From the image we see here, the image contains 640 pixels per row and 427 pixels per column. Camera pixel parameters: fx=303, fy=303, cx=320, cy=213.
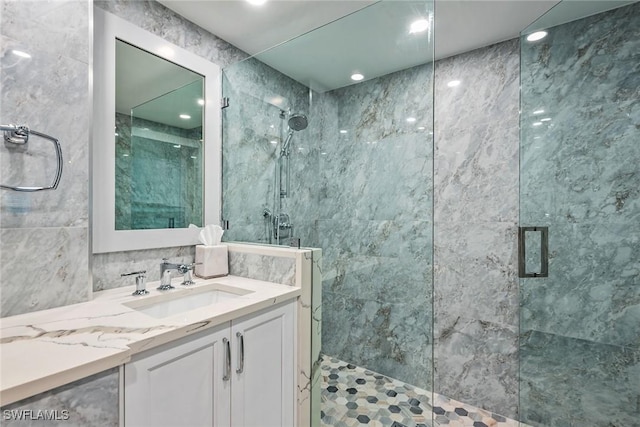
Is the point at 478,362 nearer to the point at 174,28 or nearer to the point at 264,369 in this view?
the point at 264,369

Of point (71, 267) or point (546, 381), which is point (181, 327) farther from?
point (546, 381)

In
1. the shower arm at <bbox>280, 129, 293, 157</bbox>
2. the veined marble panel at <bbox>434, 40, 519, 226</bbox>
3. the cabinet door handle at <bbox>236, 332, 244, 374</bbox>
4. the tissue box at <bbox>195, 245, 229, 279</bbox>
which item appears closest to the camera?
the cabinet door handle at <bbox>236, 332, 244, 374</bbox>

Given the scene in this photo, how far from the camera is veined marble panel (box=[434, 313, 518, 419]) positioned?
1.93 metres

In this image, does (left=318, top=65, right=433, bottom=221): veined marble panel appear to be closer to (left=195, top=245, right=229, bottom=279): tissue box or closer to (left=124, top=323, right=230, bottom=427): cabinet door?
(left=195, top=245, right=229, bottom=279): tissue box

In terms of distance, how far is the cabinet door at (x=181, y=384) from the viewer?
914 mm

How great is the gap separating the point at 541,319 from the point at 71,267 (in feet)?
8.02

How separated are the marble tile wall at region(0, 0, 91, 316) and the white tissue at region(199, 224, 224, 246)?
0.59 meters

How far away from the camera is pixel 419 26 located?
1.44 m

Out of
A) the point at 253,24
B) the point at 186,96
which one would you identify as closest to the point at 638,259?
the point at 253,24

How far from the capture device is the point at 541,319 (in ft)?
5.87

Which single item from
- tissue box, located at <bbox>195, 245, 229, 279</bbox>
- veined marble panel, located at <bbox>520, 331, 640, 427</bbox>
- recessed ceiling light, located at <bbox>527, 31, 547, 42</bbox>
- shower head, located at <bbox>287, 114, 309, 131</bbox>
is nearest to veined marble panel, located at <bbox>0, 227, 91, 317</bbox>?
tissue box, located at <bbox>195, 245, 229, 279</bbox>

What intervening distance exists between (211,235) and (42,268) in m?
0.78

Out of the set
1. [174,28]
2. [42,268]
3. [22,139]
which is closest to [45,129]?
[22,139]

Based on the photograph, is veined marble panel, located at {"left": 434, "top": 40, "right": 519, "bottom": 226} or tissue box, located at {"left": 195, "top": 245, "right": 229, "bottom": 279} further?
veined marble panel, located at {"left": 434, "top": 40, "right": 519, "bottom": 226}
